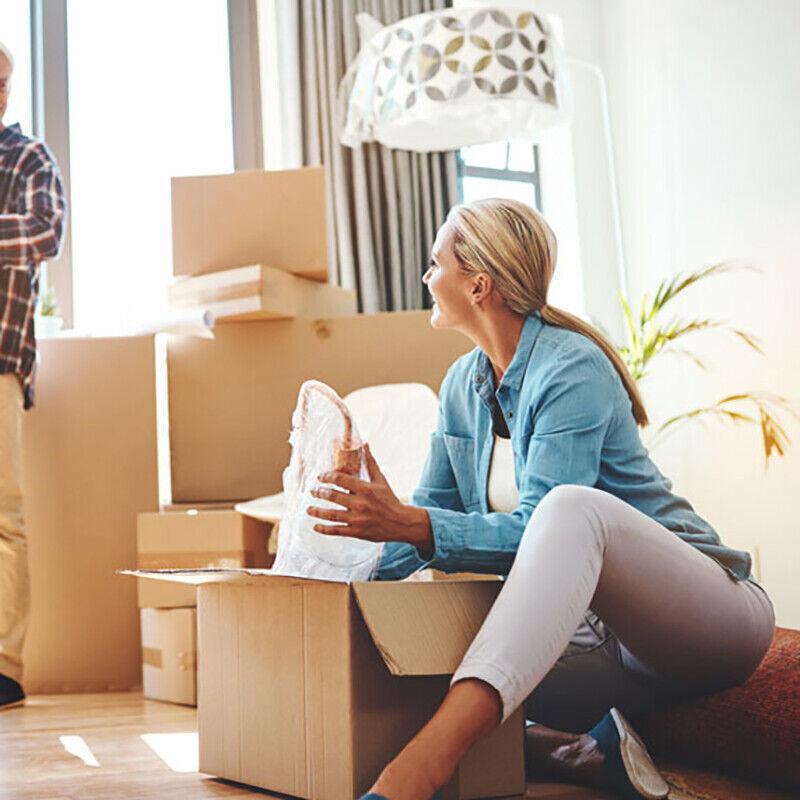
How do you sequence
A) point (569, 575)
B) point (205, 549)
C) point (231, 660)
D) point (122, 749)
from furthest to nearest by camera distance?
1. point (205, 549)
2. point (122, 749)
3. point (231, 660)
4. point (569, 575)

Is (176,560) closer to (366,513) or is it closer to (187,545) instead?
(187,545)

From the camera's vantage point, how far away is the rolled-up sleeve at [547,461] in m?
1.26

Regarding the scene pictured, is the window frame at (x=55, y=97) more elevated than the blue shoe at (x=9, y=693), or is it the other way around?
the window frame at (x=55, y=97)

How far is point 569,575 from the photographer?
46.5 inches

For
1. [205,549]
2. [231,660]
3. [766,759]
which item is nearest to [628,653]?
[766,759]

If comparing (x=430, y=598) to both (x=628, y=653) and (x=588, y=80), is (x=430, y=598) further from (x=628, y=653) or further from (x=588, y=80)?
(x=588, y=80)

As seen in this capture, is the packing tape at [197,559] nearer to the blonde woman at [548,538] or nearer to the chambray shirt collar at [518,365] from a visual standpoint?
the blonde woman at [548,538]

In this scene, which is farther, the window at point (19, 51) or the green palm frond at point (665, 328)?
the window at point (19, 51)

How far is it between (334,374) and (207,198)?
0.51 m

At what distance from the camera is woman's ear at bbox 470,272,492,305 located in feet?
4.90

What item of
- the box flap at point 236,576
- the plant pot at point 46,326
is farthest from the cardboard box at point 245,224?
the box flap at point 236,576

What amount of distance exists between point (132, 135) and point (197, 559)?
162 centimetres

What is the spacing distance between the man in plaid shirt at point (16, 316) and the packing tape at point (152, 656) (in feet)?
0.84

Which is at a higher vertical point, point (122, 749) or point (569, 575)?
point (569, 575)
